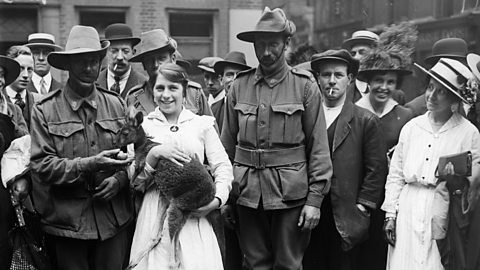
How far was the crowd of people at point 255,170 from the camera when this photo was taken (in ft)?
14.0

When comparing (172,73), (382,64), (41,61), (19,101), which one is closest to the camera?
(172,73)

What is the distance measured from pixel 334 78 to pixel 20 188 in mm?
2589

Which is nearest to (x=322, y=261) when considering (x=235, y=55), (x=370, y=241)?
(x=370, y=241)

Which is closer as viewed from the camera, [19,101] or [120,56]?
[19,101]

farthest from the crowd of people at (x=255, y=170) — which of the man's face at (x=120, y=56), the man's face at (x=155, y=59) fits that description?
the man's face at (x=120, y=56)

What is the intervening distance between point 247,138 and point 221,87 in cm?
268

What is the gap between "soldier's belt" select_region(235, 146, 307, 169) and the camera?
4629 millimetres

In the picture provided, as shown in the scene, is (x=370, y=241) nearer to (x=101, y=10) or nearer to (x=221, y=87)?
(x=221, y=87)

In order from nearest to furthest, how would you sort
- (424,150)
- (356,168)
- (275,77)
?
1. (424,150)
2. (275,77)
3. (356,168)

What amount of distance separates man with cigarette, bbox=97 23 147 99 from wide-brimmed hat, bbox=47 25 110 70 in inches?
71.1

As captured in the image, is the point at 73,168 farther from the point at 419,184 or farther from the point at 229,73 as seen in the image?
the point at 229,73

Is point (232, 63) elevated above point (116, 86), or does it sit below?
above

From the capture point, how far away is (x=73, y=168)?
4.14m

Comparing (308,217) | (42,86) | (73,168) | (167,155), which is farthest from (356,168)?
(42,86)
